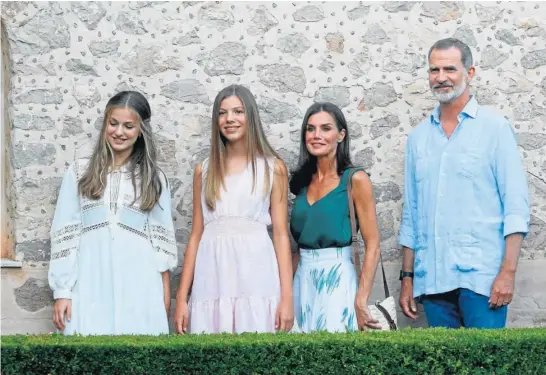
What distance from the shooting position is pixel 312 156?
657 centimetres

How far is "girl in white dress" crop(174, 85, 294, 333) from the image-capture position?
618 centimetres

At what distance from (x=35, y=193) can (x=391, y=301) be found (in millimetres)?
2595

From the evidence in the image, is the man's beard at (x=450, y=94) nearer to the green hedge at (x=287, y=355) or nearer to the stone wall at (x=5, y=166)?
the green hedge at (x=287, y=355)

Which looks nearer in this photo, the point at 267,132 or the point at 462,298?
the point at 462,298

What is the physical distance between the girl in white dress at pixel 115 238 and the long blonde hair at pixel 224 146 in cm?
37

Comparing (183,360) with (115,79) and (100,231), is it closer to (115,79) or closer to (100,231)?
(100,231)

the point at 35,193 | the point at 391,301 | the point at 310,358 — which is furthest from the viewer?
the point at 35,193

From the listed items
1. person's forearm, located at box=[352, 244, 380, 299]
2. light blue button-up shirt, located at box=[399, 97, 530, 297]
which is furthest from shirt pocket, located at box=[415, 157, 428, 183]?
person's forearm, located at box=[352, 244, 380, 299]

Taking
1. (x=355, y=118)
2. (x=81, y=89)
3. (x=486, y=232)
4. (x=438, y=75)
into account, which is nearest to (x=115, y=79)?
(x=81, y=89)

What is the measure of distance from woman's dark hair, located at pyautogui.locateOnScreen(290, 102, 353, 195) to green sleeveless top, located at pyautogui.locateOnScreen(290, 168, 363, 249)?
0.14 meters

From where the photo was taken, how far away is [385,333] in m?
4.93

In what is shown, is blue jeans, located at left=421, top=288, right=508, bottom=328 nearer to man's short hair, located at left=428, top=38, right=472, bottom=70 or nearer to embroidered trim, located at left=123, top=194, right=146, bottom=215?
man's short hair, located at left=428, top=38, right=472, bottom=70

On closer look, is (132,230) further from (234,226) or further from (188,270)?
(234,226)

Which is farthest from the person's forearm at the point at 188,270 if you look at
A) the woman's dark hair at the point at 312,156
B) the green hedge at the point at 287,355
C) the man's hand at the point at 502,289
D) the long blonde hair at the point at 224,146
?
the man's hand at the point at 502,289
